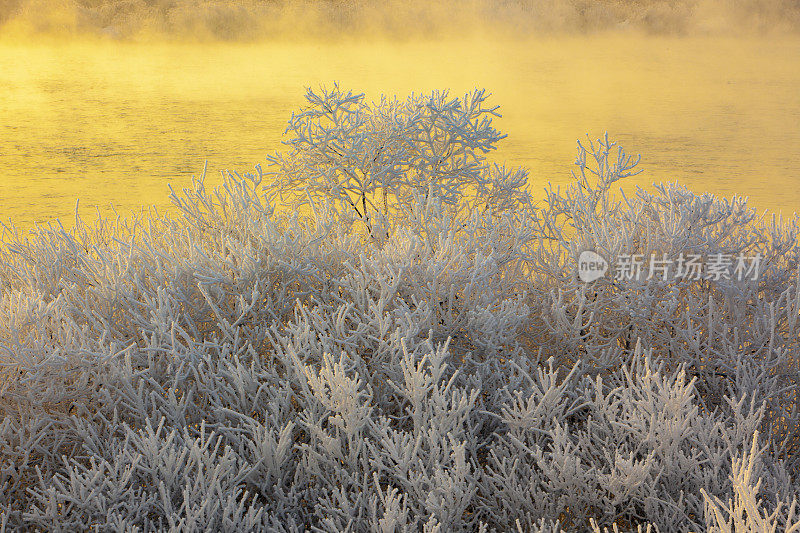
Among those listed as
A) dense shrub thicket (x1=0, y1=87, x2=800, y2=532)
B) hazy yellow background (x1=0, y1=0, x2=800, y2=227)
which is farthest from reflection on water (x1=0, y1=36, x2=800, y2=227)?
dense shrub thicket (x1=0, y1=87, x2=800, y2=532)

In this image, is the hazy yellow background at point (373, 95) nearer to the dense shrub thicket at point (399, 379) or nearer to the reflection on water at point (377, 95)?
the reflection on water at point (377, 95)

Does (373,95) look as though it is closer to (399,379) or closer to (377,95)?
(377,95)

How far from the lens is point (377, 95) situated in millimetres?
12039

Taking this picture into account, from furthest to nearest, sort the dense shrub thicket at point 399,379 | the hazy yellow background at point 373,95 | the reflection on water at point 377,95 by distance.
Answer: the hazy yellow background at point 373,95, the reflection on water at point 377,95, the dense shrub thicket at point 399,379

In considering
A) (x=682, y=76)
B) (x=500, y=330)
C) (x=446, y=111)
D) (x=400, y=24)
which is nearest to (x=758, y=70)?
(x=682, y=76)

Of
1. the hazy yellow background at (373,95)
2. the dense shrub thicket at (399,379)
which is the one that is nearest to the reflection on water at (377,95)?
the hazy yellow background at (373,95)

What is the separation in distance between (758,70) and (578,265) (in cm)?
1884

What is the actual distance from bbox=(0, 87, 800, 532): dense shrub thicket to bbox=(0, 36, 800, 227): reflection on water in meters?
5.12

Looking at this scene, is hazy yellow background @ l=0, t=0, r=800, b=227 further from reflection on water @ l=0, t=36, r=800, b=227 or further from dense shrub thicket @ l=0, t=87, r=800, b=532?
dense shrub thicket @ l=0, t=87, r=800, b=532

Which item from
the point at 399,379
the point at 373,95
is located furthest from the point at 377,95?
the point at 399,379

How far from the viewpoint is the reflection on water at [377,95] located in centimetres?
893

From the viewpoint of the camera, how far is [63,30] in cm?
2131

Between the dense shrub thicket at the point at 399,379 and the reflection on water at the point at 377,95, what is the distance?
512 centimetres

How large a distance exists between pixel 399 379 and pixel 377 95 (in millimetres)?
10345
